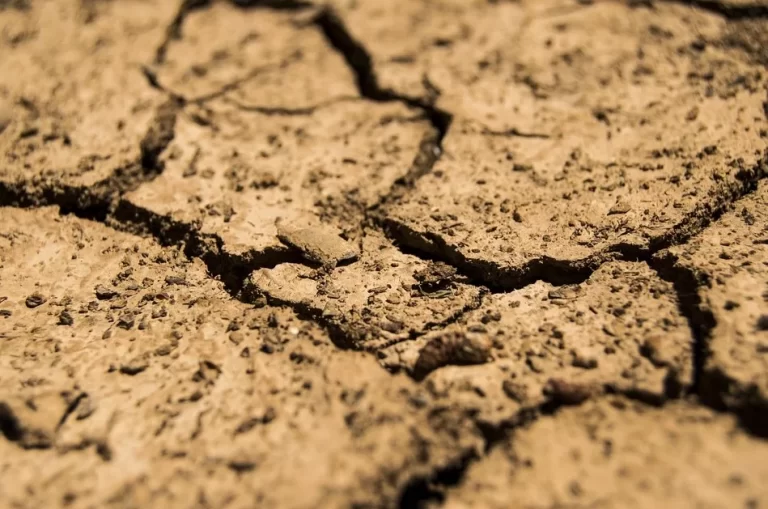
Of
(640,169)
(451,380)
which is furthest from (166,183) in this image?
(640,169)

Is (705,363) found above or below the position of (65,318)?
above

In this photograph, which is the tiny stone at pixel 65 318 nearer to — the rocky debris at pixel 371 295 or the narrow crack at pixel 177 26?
the rocky debris at pixel 371 295

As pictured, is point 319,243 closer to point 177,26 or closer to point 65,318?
point 65,318

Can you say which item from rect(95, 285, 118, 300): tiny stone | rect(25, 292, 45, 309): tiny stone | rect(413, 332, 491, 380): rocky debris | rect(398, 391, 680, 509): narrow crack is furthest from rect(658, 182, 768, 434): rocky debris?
rect(25, 292, 45, 309): tiny stone

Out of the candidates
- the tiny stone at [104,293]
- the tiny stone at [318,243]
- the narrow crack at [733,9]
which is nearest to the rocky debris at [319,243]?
the tiny stone at [318,243]

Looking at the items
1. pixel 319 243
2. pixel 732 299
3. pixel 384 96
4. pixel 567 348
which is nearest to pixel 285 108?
pixel 384 96

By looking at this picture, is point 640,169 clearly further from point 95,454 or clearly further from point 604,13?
point 95,454

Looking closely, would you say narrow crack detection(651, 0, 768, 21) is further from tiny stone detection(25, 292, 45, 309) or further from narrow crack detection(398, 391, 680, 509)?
tiny stone detection(25, 292, 45, 309)

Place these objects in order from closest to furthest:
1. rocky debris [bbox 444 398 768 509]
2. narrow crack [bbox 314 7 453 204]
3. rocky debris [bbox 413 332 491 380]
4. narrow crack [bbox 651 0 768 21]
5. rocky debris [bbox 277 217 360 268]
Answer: rocky debris [bbox 444 398 768 509], rocky debris [bbox 413 332 491 380], rocky debris [bbox 277 217 360 268], narrow crack [bbox 314 7 453 204], narrow crack [bbox 651 0 768 21]

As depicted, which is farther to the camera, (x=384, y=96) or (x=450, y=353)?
(x=384, y=96)
